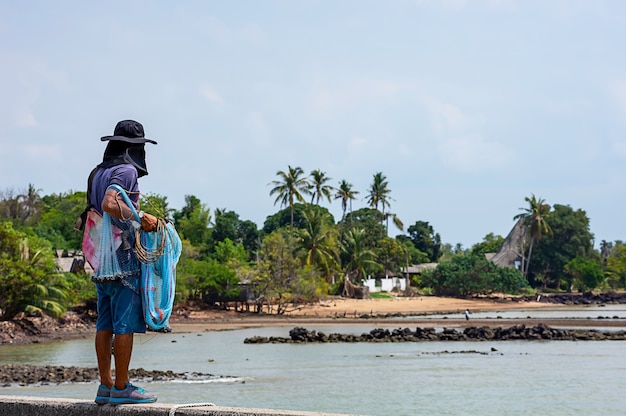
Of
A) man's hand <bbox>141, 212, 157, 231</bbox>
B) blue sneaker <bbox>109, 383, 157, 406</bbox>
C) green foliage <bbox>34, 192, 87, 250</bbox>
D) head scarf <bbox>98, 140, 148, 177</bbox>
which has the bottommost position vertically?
blue sneaker <bbox>109, 383, 157, 406</bbox>

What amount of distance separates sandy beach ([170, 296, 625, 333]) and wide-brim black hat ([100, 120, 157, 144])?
4159cm

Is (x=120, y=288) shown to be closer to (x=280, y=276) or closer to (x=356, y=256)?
(x=280, y=276)

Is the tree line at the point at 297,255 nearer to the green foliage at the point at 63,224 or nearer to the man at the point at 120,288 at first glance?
the green foliage at the point at 63,224

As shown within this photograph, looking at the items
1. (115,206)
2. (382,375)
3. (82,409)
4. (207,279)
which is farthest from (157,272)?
(207,279)

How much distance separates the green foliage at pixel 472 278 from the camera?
7756 centimetres

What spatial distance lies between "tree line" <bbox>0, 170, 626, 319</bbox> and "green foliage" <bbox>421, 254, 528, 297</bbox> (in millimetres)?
102

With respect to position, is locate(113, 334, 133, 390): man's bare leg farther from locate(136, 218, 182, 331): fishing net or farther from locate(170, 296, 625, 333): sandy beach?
locate(170, 296, 625, 333): sandy beach

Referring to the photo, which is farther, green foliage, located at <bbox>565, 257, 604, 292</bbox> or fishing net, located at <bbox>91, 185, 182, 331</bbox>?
green foliage, located at <bbox>565, 257, 604, 292</bbox>

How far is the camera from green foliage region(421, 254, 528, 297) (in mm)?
77562

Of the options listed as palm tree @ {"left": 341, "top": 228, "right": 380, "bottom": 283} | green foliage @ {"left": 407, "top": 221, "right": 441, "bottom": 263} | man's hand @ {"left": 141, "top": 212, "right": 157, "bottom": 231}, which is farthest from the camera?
green foliage @ {"left": 407, "top": 221, "right": 441, "bottom": 263}

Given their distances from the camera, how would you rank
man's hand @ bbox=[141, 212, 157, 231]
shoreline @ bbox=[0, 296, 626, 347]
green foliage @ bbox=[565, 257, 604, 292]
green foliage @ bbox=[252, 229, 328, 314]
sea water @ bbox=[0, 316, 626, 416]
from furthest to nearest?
green foliage @ bbox=[565, 257, 604, 292] → green foliage @ bbox=[252, 229, 328, 314] → shoreline @ bbox=[0, 296, 626, 347] → sea water @ bbox=[0, 316, 626, 416] → man's hand @ bbox=[141, 212, 157, 231]

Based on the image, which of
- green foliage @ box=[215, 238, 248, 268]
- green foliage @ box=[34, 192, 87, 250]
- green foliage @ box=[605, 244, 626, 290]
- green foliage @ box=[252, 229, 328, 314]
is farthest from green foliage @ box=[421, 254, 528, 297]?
green foliage @ box=[34, 192, 87, 250]

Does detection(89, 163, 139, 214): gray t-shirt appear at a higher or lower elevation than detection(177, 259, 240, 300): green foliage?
lower


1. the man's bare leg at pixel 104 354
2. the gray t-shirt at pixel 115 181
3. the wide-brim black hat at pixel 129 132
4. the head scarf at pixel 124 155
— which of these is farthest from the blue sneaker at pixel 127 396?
the wide-brim black hat at pixel 129 132
